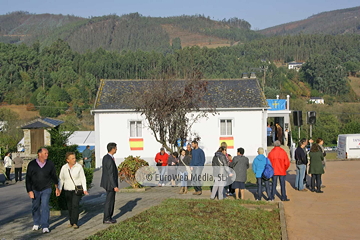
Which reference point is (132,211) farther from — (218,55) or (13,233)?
(218,55)

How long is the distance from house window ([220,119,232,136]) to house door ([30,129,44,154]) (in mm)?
10994

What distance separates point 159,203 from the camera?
472 inches

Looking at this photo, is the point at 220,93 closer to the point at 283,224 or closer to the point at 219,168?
the point at 219,168

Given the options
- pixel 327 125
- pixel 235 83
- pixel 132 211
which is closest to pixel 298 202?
pixel 132 211

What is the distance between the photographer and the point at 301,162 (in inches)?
578

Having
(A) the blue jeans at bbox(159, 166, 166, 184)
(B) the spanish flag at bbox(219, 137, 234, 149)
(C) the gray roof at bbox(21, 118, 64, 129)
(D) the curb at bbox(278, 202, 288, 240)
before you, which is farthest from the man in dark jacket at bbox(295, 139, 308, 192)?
(C) the gray roof at bbox(21, 118, 64, 129)

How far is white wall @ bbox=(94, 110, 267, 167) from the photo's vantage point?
29.1 m

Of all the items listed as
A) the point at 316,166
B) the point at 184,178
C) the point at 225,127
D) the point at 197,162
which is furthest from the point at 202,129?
the point at 197,162

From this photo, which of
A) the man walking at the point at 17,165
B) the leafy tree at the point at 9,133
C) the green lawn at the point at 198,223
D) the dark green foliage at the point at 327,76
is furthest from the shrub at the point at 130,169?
the dark green foliage at the point at 327,76

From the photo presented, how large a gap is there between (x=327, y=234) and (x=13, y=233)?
243 inches

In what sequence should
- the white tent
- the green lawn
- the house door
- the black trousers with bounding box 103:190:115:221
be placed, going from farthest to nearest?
the white tent < the house door < the black trousers with bounding box 103:190:115:221 < the green lawn

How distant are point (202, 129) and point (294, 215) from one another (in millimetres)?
18070

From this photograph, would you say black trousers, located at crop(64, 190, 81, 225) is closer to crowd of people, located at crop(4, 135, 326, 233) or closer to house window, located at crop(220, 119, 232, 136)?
crowd of people, located at crop(4, 135, 326, 233)

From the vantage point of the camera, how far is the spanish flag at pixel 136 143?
95.8 feet
